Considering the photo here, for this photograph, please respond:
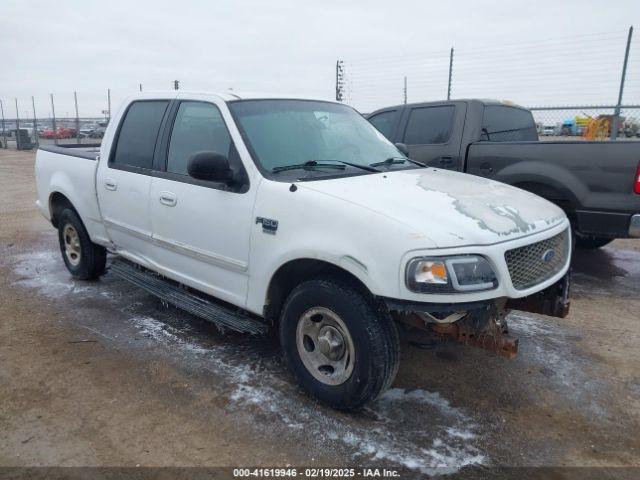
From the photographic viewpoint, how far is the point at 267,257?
325 cm

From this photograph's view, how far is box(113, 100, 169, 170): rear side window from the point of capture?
4.30m

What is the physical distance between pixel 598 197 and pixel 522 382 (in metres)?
2.45

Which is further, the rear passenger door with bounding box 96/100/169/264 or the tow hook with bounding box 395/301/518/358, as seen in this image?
the rear passenger door with bounding box 96/100/169/264

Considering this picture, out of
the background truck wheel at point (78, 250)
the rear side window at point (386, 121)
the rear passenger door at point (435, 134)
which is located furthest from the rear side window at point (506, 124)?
the background truck wheel at point (78, 250)

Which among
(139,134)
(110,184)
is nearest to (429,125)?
(139,134)

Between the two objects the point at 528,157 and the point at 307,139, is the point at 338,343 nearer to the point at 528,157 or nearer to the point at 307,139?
the point at 307,139

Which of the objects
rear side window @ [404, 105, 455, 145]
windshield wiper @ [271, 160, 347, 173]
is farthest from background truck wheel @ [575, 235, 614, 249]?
windshield wiper @ [271, 160, 347, 173]

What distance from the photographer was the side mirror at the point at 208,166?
323 centimetres

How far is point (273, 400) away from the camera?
329 centimetres

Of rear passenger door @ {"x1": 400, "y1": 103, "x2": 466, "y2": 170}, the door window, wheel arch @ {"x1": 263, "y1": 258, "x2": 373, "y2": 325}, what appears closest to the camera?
wheel arch @ {"x1": 263, "y1": 258, "x2": 373, "y2": 325}

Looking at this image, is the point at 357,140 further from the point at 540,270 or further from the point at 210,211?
the point at 540,270

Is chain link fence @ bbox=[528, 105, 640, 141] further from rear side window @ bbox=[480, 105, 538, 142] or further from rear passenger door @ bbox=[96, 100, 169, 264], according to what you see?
rear passenger door @ bbox=[96, 100, 169, 264]

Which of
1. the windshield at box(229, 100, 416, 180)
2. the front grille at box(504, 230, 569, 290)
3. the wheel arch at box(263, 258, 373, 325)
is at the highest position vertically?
the windshield at box(229, 100, 416, 180)

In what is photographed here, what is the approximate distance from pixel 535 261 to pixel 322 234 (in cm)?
124
